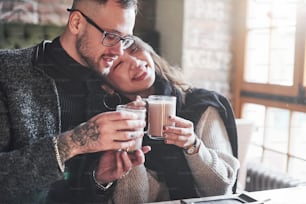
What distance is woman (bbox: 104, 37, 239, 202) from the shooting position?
1.01 meters

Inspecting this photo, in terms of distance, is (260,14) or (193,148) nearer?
(193,148)

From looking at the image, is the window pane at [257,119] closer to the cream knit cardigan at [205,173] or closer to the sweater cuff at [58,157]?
the cream knit cardigan at [205,173]

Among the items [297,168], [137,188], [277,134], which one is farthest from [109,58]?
[297,168]

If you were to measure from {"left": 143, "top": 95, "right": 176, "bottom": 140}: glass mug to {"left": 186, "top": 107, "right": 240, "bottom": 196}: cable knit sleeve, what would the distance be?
12 centimetres

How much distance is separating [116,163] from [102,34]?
32 cm

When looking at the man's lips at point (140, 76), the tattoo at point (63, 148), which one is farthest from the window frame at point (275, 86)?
the tattoo at point (63, 148)

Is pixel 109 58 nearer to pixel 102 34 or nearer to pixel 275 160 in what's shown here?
pixel 102 34

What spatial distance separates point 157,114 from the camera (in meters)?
0.98

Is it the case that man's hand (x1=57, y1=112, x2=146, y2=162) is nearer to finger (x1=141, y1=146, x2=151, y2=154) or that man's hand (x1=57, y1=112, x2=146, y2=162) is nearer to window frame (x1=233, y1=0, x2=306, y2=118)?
finger (x1=141, y1=146, x2=151, y2=154)

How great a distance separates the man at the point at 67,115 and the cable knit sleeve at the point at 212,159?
0.19m

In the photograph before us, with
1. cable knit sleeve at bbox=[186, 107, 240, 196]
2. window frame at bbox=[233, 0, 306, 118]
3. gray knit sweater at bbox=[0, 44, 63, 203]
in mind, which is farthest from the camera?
window frame at bbox=[233, 0, 306, 118]

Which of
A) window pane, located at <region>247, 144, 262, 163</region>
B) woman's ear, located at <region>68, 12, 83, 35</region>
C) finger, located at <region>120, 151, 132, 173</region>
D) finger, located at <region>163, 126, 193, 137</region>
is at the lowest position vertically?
window pane, located at <region>247, 144, 262, 163</region>

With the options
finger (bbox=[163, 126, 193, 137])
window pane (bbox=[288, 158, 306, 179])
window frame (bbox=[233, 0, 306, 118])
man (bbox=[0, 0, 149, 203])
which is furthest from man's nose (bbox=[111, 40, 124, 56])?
window pane (bbox=[288, 158, 306, 179])

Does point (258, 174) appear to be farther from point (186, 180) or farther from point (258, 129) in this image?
point (186, 180)
